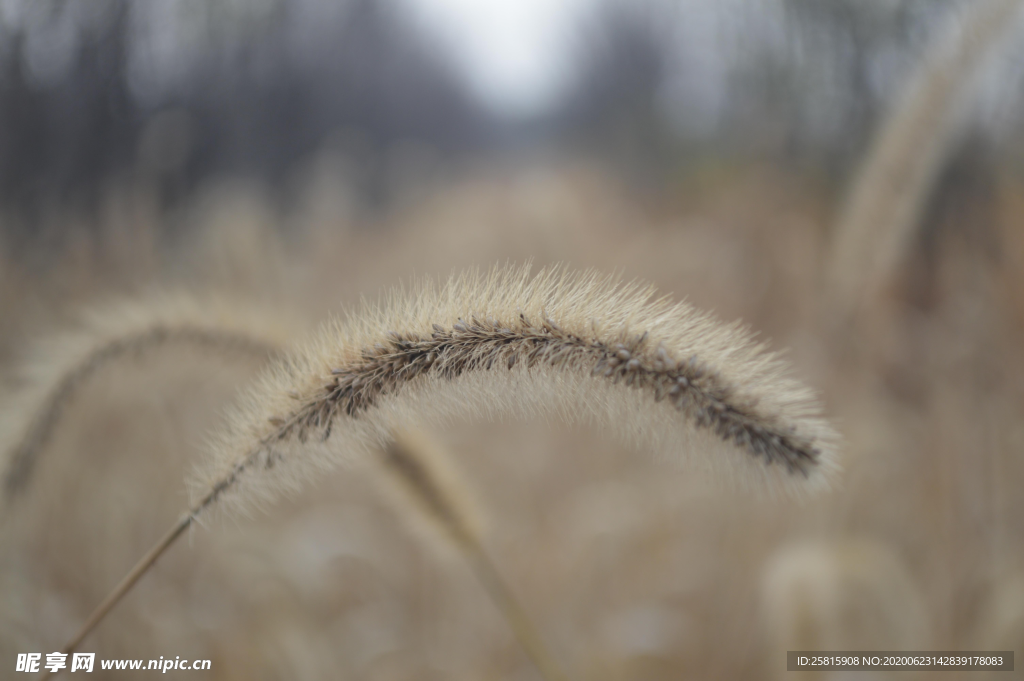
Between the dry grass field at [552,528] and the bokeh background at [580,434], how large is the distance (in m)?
0.01

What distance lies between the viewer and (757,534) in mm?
2127

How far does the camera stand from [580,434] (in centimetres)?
345

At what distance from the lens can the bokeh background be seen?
163cm

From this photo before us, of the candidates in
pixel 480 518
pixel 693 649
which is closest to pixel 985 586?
pixel 693 649

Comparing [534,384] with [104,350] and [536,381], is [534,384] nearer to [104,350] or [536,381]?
[536,381]

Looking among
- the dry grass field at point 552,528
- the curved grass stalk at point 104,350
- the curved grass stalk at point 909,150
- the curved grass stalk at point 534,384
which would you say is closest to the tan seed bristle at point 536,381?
the curved grass stalk at point 534,384

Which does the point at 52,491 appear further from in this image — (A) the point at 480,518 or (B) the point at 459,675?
(A) the point at 480,518

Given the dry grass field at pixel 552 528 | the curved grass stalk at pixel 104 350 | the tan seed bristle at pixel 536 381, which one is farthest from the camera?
the dry grass field at pixel 552 528

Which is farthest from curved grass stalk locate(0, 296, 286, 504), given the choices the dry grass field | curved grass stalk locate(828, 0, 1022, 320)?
curved grass stalk locate(828, 0, 1022, 320)

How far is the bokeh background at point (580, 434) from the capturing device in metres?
1.63

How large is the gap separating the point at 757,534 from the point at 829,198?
372cm

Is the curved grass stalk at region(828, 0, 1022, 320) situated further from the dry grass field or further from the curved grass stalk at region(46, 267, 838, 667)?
the curved grass stalk at region(46, 267, 838, 667)

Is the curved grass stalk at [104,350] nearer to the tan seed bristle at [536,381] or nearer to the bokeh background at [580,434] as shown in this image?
the bokeh background at [580,434]

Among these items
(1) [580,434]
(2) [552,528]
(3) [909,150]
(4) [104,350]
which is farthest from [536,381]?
(1) [580,434]
